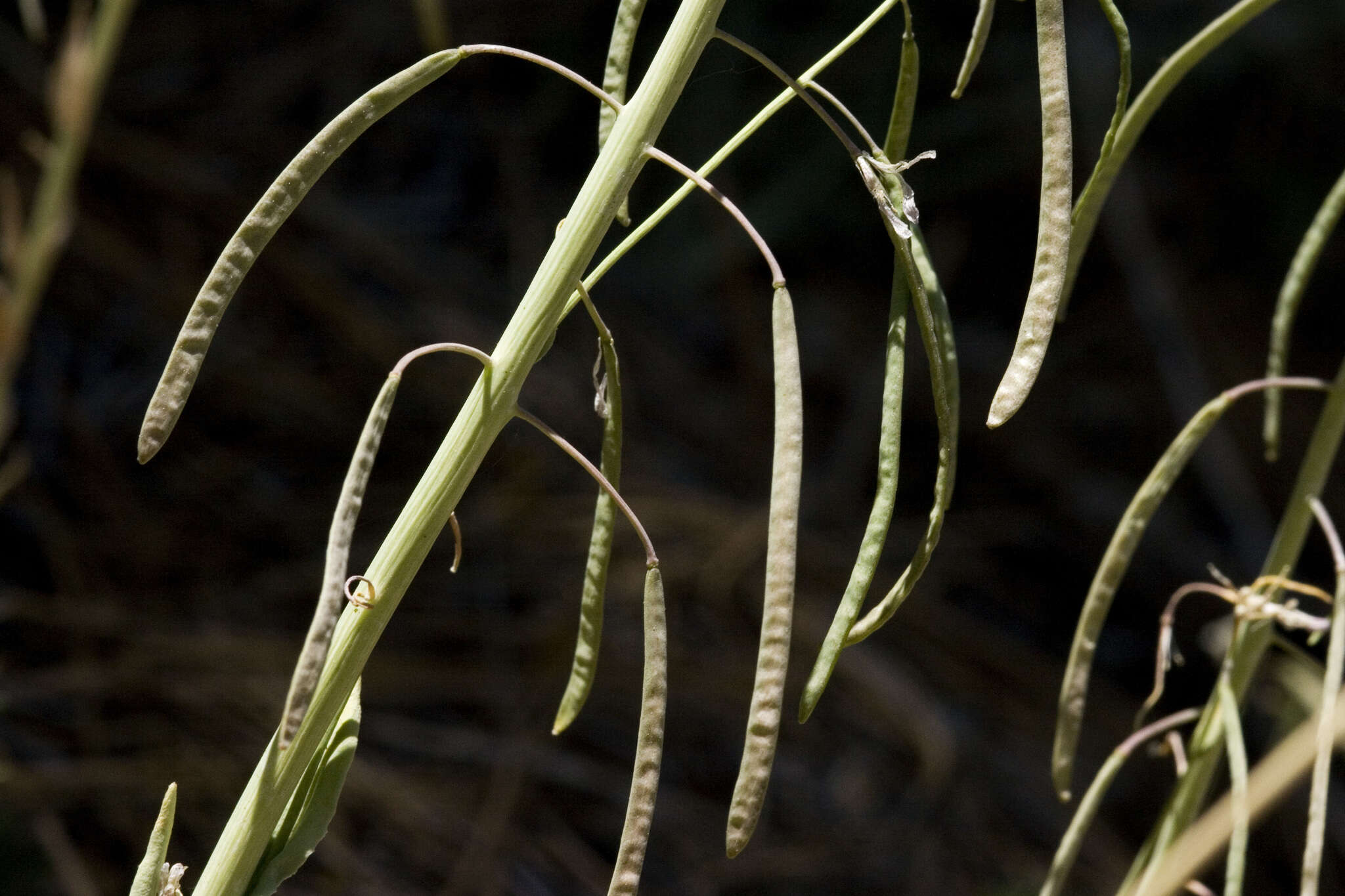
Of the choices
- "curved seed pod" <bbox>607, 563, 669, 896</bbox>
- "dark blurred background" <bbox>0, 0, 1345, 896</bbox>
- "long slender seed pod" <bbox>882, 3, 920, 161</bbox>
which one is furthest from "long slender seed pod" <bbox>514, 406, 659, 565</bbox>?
"dark blurred background" <bbox>0, 0, 1345, 896</bbox>

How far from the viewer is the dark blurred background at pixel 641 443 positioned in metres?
1.25

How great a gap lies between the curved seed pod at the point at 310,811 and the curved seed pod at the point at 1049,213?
20 centimetres

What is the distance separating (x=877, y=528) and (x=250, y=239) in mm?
180

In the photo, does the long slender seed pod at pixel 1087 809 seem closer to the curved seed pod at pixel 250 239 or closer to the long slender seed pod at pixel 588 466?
the long slender seed pod at pixel 588 466

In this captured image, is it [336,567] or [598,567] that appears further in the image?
[598,567]

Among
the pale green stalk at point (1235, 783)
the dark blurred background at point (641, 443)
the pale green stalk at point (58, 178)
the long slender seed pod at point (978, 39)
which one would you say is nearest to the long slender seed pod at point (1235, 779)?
the pale green stalk at point (1235, 783)

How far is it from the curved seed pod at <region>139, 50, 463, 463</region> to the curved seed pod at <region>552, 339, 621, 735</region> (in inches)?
3.8

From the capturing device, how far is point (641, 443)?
58.5 inches

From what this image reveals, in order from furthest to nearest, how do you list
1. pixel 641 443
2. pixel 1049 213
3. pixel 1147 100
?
pixel 641 443
pixel 1147 100
pixel 1049 213

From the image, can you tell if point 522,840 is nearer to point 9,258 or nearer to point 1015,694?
point 1015,694

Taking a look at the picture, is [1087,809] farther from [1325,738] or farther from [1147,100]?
[1147,100]

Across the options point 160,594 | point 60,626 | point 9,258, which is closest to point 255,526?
point 160,594

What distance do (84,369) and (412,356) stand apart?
1.19 metres

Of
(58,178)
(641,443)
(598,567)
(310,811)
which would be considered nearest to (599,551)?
(598,567)
